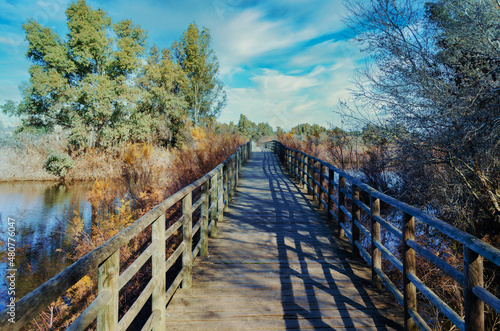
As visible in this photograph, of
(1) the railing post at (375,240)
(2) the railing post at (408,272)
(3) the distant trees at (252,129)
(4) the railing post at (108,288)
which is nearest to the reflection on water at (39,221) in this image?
(4) the railing post at (108,288)

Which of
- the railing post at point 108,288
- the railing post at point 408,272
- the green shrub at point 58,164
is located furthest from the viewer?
the green shrub at point 58,164

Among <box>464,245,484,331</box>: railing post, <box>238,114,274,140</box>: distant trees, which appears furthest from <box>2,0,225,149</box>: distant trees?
<box>238,114,274,140</box>: distant trees

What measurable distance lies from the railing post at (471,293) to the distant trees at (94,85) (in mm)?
22501

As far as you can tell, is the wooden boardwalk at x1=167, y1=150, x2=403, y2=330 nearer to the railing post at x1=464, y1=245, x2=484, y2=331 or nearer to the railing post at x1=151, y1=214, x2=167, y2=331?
the railing post at x1=151, y1=214, x2=167, y2=331

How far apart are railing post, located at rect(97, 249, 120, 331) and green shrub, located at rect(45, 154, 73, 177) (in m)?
21.2

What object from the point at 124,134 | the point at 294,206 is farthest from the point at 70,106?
the point at 294,206

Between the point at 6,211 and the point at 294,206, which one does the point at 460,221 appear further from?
the point at 6,211

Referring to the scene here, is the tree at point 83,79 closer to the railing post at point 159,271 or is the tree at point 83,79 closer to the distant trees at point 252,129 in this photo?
the railing post at point 159,271

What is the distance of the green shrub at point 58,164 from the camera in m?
19.3

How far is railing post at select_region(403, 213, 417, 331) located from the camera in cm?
272

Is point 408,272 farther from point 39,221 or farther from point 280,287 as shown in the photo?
point 39,221

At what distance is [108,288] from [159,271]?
0.94 m

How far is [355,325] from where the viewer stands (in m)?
2.81

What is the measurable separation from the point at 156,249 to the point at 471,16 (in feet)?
25.3
